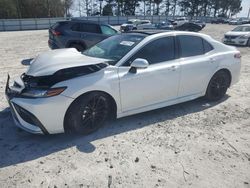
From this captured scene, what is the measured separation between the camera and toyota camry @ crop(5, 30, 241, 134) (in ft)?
11.1

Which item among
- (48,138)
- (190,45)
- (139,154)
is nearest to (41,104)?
(48,138)

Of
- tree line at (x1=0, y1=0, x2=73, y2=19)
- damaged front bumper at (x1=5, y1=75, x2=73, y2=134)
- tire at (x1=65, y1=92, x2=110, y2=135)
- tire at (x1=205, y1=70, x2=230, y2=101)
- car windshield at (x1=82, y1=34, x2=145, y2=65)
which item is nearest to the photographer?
damaged front bumper at (x1=5, y1=75, x2=73, y2=134)

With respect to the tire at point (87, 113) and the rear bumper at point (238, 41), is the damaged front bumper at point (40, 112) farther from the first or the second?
the rear bumper at point (238, 41)

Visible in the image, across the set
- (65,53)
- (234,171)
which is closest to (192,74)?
(234,171)

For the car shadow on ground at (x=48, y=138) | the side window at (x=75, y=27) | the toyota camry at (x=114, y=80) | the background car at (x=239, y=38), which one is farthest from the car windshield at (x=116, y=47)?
the background car at (x=239, y=38)

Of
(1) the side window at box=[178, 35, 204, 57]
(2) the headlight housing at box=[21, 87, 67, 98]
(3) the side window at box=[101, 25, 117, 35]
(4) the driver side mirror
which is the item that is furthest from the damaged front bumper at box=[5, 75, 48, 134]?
(3) the side window at box=[101, 25, 117, 35]

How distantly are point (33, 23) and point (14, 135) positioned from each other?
3365cm

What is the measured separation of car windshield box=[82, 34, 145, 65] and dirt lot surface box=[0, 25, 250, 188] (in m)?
1.14

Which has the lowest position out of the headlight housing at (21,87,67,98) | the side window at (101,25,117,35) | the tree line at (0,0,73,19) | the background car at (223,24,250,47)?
the background car at (223,24,250,47)

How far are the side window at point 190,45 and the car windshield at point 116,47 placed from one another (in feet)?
2.77

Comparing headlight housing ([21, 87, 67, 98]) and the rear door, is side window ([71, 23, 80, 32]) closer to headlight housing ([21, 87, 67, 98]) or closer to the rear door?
the rear door

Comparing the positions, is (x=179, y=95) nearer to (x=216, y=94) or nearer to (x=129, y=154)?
(x=216, y=94)

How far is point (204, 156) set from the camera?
133 inches

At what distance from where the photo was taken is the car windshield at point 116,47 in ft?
13.5
